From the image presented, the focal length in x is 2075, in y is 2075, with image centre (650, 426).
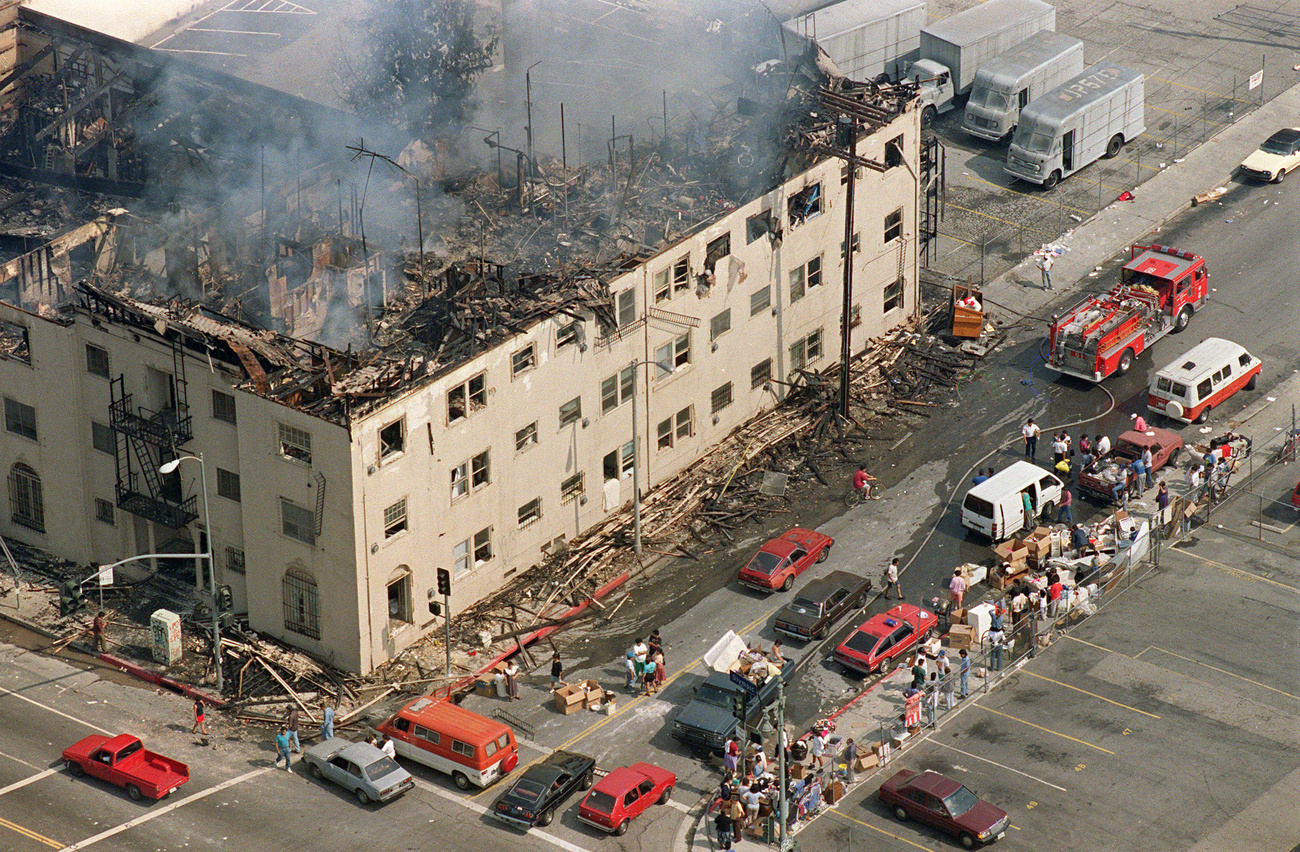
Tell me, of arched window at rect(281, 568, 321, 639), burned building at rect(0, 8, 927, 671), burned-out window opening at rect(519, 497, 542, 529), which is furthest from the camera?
burned-out window opening at rect(519, 497, 542, 529)

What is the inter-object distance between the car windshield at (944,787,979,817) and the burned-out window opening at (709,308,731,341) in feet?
70.9

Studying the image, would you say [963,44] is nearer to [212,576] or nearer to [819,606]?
[819,606]

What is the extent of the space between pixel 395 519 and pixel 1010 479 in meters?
21.2

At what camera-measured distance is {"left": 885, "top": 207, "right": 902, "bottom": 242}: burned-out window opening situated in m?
78.7

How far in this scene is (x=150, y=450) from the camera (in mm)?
65688

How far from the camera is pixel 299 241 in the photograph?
68.9 meters

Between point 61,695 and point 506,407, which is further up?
point 506,407

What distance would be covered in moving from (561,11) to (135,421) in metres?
30.8

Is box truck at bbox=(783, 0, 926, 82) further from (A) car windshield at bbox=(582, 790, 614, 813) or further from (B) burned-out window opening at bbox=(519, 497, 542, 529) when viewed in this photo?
(A) car windshield at bbox=(582, 790, 614, 813)

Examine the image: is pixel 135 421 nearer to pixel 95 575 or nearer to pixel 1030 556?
pixel 95 575

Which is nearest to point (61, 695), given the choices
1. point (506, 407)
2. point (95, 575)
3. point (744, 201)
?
point (95, 575)

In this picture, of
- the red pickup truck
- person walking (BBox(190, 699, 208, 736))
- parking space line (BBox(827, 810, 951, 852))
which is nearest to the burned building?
person walking (BBox(190, 699, 208, 736))

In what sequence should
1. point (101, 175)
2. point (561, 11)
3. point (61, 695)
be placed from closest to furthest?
point (61, 695) → point (101, 175) → point (561, 11)

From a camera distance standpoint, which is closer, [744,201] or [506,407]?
[506,407]
